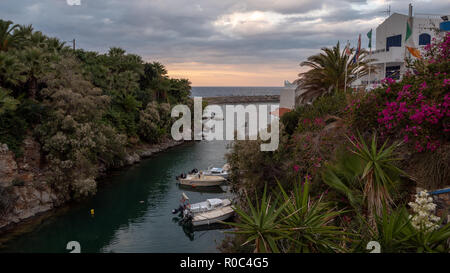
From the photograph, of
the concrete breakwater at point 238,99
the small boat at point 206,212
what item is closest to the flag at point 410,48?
the small boat at point 206,212

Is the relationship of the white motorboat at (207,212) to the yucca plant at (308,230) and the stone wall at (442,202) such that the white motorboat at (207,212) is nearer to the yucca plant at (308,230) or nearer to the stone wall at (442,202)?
the stone wall at (442,202)

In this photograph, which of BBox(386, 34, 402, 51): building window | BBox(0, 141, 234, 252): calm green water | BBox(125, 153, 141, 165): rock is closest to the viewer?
BBox(0, 141, 234, 252): calm green water

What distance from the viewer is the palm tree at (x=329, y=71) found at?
2080 centimetres

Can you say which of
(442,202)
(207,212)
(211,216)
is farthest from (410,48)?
(207,212)

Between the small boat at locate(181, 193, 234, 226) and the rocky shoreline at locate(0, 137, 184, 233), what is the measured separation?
9425 mm

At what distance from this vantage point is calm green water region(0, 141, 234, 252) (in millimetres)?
19578

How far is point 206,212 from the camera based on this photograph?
2442 centimetres

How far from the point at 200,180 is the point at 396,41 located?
20254 millimetres

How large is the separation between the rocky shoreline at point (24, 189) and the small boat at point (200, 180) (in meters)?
10.3

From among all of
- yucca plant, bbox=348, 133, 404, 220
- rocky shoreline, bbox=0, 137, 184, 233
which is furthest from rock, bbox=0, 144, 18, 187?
yucca plant, bbox=348, 133, 404, 220

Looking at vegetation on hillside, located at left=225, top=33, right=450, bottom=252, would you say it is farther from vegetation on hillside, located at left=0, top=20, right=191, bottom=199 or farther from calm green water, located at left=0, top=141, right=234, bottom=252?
vegetation on hillside, located at left=0, top=20, right=191, bottom=199

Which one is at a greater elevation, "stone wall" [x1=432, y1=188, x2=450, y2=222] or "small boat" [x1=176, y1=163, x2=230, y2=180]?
"stone wall" [x1=432, y1=188, x2=450, y2=222]

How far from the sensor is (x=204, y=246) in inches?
789
